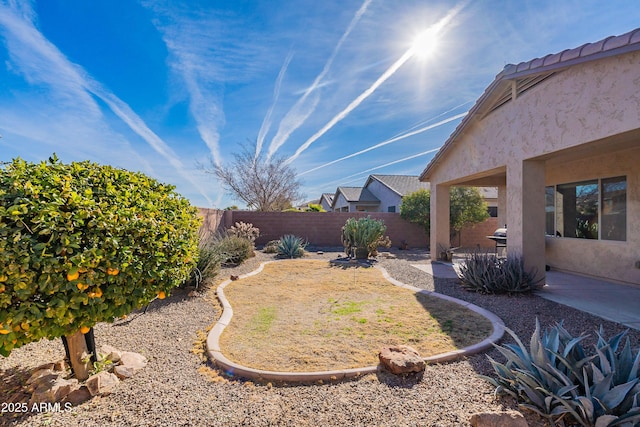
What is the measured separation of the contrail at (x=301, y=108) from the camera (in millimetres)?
7531

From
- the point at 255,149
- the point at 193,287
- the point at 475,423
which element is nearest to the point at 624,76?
the point at 475,423

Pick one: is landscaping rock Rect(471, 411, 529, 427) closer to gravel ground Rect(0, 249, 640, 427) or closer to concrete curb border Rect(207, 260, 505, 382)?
gravel ground Rect(0, 249, 640, 427)

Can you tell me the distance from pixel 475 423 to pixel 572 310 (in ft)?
13.3

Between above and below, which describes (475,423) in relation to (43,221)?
below

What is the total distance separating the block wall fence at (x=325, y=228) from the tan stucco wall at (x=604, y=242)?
8353mm

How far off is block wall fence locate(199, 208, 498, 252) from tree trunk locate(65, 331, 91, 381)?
1306 centimetres

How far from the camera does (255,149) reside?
26.4 metres

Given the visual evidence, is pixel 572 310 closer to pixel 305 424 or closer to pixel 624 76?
pixel 624 76

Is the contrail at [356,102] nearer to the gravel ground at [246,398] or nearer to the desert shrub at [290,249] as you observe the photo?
the desert shrub at [290,249]

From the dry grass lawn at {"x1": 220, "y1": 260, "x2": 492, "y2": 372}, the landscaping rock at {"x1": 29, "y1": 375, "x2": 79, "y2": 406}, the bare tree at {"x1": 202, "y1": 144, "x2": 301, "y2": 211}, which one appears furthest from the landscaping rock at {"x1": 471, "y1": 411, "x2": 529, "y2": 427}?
the bare tree at {"x1": 202, "y1": 144, "x2": 301, "y2": 211}

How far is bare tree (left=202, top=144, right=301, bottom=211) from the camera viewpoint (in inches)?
1035

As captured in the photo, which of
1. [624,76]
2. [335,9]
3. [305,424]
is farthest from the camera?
[335,9]

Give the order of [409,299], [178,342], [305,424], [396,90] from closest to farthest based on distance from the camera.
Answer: [305,424] < [178,342] < [409,299] < [396,90]

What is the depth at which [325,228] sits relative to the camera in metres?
16.5
